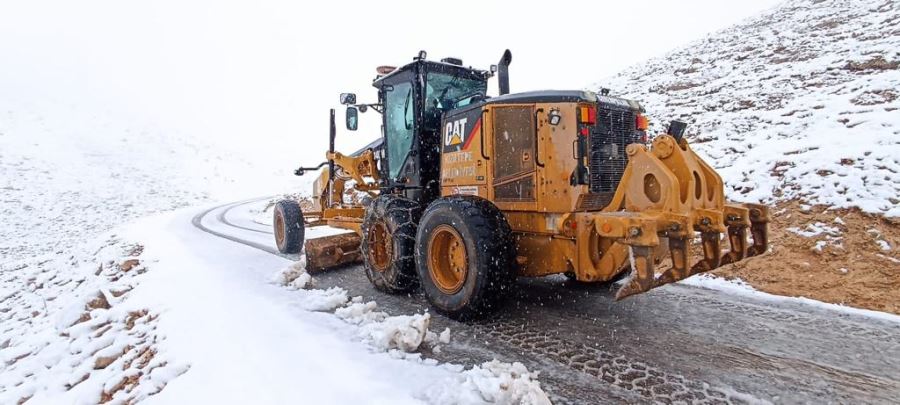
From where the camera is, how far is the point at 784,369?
3271 mm

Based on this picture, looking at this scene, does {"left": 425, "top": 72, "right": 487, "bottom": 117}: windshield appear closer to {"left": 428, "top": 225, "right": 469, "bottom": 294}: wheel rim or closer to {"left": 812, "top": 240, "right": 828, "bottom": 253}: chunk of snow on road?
{"left": 428, "top": 225, "right": 469, "bottom": 294}: wheel rim

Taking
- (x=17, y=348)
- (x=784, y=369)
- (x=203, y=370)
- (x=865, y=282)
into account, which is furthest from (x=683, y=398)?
(x=17, y=348)

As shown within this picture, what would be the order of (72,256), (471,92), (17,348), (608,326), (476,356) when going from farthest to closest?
(72,256), (471,92), (17,348), (608,326), (476,356)

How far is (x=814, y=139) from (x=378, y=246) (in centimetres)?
830

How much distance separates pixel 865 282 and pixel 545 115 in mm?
4368

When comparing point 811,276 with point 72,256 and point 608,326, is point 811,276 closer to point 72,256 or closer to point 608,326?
point 608,326

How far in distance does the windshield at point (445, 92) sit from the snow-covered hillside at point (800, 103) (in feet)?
17.4

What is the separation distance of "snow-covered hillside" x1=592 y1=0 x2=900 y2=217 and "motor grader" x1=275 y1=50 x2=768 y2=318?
4.49 m

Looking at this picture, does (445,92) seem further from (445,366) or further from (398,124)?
(445,366)

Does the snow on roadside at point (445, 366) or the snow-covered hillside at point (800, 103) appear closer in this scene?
the snow on roadside at point (445, 366)

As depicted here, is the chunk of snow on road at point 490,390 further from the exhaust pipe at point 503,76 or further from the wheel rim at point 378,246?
the exhaust pipe at point 503,76

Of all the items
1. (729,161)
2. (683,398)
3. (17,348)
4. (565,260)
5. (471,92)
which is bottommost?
(17,348)

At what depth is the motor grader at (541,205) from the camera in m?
3.57

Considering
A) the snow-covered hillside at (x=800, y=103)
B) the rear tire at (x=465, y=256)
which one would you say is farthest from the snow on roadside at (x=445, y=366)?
the snow-covered hillside at (x=800, y=103)
